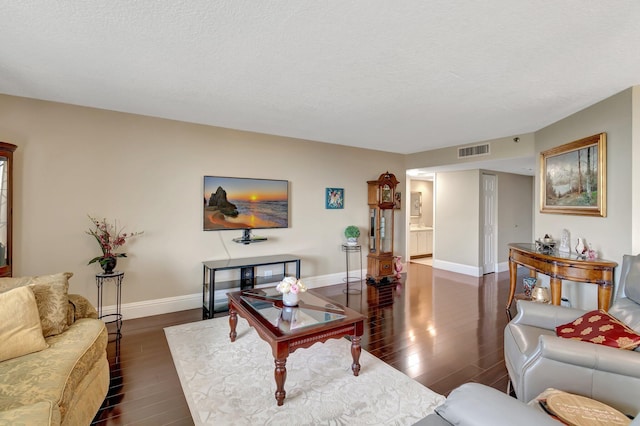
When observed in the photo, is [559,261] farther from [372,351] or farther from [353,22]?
[353,22]

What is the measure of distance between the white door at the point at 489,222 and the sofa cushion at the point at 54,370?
6544 mm

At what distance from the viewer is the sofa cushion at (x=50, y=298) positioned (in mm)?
2006

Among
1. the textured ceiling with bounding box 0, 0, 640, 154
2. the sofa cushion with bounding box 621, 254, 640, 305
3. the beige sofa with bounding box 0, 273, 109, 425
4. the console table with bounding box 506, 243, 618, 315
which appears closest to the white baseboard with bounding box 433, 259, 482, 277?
the console table with bounding box 506, 243, 618, 315

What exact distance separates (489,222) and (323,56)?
5700mm

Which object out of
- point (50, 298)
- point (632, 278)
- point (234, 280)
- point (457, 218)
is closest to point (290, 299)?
point (50, 298)

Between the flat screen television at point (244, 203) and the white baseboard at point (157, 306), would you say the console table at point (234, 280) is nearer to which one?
the white baseboard at point (157, 306)

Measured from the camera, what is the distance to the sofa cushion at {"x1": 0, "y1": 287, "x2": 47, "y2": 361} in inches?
68.5

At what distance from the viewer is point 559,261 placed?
10.4 feet

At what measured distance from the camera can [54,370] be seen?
5.34 ft

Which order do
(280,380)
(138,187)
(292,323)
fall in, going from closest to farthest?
(280,380) < (292,323) < (138,187)

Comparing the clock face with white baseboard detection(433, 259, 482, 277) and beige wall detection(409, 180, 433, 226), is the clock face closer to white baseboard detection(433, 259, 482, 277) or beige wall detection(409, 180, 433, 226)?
white baseboard detection(433, 259, 482, 277)

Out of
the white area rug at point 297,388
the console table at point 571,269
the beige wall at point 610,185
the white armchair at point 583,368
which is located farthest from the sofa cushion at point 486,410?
the beige wall at point 610,185

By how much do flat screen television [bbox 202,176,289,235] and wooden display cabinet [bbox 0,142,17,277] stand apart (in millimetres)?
1878

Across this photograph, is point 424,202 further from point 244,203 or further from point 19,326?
point 19,326
